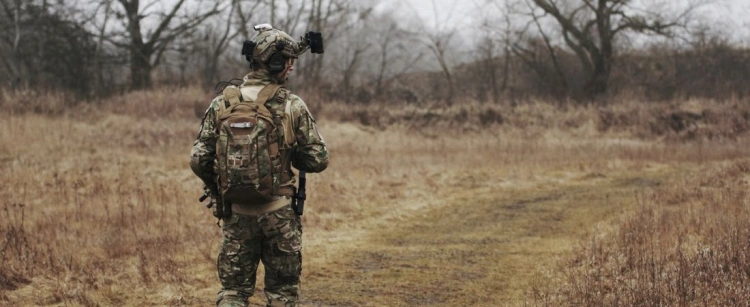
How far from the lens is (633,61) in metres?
33.4

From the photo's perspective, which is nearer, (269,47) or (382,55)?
(269,47)

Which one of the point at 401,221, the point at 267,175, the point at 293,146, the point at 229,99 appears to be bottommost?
the point at 401,221

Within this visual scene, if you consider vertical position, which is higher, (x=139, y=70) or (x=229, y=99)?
(x=139, y=70)

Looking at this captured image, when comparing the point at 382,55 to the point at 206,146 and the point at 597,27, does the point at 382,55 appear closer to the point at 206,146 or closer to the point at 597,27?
the point at 597,27

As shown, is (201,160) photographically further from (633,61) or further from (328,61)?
(328,61)

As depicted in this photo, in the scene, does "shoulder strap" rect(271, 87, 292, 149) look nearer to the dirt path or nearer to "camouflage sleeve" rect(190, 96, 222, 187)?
"camouflage sleeve" rect(190, 96, 222, 187)

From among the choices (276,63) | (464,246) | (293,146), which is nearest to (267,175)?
(293,146)

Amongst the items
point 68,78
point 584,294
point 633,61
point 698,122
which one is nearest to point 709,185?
point 584,294

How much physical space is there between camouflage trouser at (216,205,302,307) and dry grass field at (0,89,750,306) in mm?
1627

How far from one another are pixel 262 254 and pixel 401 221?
5.97m

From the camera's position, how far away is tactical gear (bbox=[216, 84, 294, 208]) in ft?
12.9

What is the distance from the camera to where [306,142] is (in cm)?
429

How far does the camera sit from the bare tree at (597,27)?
2986 centimetres

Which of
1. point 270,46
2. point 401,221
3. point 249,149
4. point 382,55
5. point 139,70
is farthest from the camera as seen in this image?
point 382,55
